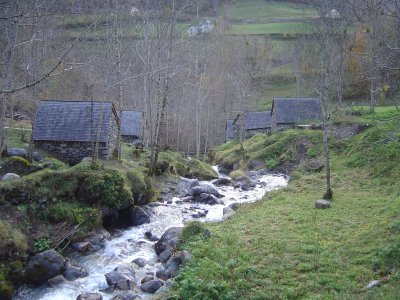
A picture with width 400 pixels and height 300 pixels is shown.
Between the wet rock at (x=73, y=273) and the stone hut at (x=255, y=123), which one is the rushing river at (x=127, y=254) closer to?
the wet rock at (x=73, y=273)

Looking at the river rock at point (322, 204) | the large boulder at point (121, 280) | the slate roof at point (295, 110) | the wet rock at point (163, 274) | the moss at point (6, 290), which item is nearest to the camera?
the moss at point (6, 290)

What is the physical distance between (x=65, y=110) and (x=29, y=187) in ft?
42.1

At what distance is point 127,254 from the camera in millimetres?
13516

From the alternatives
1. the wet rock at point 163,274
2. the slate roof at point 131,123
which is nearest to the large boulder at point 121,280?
the wet rock at point 163,274

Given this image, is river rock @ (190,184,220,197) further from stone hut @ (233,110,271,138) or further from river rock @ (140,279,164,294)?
stone hut @ (233,110,271,138)

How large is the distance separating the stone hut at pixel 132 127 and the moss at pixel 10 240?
94.5ft

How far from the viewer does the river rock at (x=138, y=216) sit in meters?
16.8

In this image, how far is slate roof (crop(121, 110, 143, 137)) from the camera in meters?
41.1

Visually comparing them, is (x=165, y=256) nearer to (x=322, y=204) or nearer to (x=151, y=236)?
(x=151, y=236)

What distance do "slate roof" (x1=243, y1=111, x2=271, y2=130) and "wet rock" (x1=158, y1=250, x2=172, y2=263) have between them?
1484 inches

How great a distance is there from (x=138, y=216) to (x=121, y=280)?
234 inches

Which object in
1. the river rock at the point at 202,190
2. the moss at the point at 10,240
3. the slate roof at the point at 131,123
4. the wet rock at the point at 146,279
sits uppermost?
the slate roof at the point at 131,123

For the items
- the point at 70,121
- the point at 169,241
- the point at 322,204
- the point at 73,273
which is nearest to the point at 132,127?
the point at 70,121

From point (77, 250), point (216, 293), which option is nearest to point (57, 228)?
point (77, 250)
